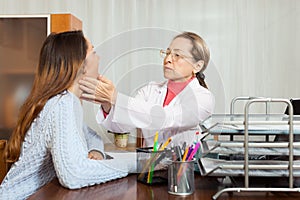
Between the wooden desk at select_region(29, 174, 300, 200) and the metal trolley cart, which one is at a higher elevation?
the metal trolley cart

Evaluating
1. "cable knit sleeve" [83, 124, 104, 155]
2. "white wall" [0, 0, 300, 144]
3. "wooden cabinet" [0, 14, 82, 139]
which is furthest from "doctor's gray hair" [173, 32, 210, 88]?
"white wall" [0, 0, 300, 144]

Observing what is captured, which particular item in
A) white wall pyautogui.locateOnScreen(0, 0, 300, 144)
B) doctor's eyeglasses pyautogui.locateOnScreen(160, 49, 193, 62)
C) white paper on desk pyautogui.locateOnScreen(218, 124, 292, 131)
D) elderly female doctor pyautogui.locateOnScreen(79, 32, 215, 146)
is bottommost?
white paper on desk pyautogui.locateOnScreen(218, 124, 292, 131)

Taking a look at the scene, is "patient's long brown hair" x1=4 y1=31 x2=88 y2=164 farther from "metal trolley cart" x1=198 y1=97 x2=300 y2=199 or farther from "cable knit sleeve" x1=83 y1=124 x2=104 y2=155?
"metal trolley cart" x1=198 y1=97 x2=300 y2=199

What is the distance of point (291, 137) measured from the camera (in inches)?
29.6

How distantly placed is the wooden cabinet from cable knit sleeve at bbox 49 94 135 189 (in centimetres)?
147

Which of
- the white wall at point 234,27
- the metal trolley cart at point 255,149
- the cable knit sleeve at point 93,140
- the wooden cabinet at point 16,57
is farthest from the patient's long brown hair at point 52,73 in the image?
the white wall at point 234,27

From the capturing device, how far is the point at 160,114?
877mm

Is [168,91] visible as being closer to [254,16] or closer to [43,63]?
[43,63]

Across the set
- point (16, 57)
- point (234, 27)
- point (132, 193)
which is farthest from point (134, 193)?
point (234, 27)

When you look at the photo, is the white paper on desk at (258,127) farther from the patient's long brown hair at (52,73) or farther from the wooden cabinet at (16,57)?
the wooden cabinet at (16,57)

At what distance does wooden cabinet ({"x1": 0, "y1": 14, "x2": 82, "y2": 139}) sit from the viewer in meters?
2.36

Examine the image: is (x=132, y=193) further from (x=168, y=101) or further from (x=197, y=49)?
(x=197, y=49)

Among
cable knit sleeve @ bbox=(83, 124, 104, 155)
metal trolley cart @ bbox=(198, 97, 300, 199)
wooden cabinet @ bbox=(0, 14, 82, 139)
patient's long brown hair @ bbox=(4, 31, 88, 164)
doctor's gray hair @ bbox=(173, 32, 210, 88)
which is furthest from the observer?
wooden cabinet @ bbox=(0, 14, 82, 139)

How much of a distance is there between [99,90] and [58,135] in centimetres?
20
